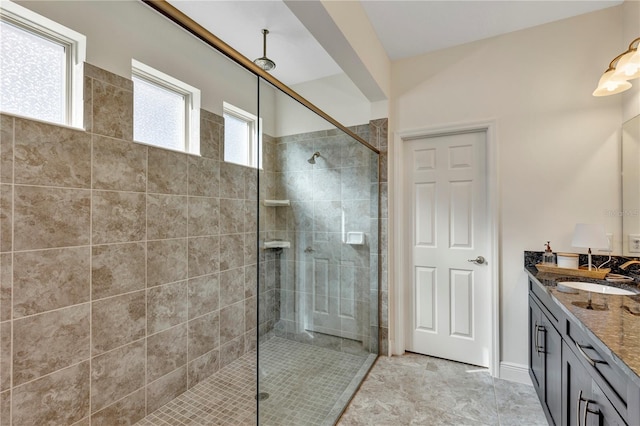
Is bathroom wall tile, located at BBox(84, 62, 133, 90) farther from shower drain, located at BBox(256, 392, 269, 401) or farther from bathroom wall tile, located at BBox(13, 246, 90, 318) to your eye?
shower drain, located at BBox(256, 392, 269, 401)

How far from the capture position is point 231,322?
2.54 m

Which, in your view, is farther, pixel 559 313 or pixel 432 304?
pixel 432 304

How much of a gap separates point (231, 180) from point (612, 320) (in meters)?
2.48

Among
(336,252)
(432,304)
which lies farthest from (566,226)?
(336,252)

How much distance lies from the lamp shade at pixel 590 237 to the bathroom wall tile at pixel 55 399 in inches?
121

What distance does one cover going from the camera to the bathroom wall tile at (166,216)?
1968 mm

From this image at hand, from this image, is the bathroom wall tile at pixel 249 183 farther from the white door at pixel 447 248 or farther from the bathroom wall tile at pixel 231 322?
the white door at pixel 447 248

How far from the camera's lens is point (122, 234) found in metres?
1.80

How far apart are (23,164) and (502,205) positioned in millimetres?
3039

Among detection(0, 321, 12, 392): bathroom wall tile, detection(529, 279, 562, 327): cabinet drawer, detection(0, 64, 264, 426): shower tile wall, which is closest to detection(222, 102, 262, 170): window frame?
detection(0, 64, 264, 426): shower tile wall

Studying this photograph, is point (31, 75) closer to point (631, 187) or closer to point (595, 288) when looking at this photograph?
point (595, 288)

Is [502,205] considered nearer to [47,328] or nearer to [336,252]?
[336,252]

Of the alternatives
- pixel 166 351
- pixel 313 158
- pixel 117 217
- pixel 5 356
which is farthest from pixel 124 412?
pixel 313 158

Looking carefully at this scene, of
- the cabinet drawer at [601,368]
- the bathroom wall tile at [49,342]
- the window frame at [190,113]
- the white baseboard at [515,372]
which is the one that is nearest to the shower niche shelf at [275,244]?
the bathroom wall tile at [49,342]
